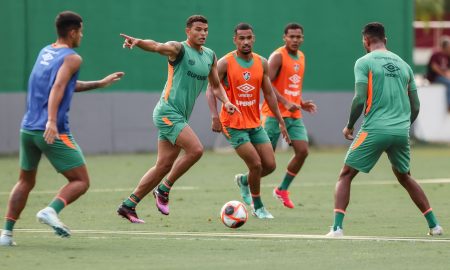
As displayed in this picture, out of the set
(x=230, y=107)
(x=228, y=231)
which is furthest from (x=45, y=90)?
(x=230, y=107)

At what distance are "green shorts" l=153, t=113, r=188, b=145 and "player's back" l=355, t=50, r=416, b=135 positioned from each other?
8.58ft

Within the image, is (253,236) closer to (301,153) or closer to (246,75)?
(246,75)

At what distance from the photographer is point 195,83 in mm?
14750

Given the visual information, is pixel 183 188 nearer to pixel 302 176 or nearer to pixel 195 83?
pixel 302 176

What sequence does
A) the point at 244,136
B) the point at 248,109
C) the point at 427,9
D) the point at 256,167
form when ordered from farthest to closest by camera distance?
the point at 427,9 < the point at 248,109 < the point at 244,136 < the point at 256,167

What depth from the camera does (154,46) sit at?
1340 centimetres

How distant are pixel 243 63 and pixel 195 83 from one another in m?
1.18

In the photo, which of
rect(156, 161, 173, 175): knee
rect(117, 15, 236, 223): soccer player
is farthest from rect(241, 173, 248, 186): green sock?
rect(156, 161, 173, 175): knee

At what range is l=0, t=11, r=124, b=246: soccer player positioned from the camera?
1161cm

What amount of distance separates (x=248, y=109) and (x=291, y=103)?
1.40 meters

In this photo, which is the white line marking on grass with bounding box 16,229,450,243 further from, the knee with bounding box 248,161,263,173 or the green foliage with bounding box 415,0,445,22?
the green foliage with bounding box 415,0,445,22

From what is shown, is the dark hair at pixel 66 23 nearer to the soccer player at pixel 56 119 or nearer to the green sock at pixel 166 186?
the soccer player at pixel 56 119

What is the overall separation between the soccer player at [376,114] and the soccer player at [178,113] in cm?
218

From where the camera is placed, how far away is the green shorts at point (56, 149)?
1169 cm
